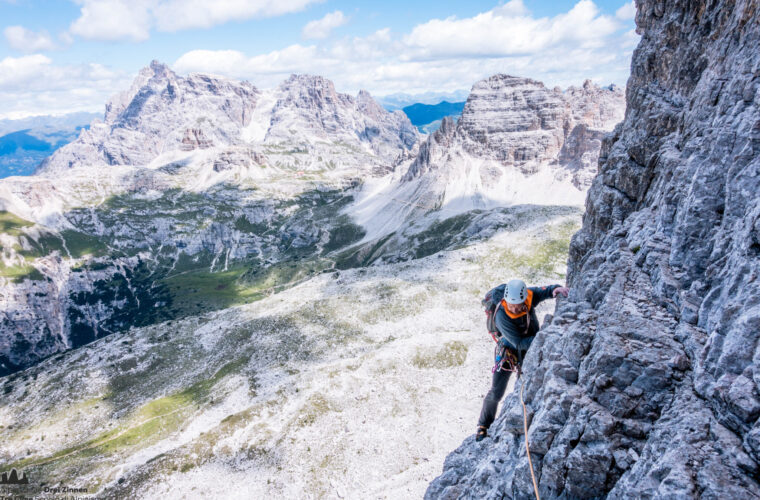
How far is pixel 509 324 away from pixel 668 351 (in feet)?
24.2

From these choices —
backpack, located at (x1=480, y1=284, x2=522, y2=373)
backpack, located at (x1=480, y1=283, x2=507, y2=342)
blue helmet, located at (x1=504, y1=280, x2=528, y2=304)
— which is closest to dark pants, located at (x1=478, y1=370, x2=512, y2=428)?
backpack, located at (x1=480, y1=284, x2=522, y2=373)

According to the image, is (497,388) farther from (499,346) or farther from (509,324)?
(509,324)

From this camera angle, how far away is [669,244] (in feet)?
53.3

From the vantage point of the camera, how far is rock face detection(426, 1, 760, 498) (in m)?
9.52

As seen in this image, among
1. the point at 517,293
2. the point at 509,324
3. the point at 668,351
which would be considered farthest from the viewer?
the point at 509,324

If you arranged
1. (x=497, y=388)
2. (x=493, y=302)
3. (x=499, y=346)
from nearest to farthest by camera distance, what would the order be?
(x=493, y=302) < (x=497, y=388) < (x=499, y=346)

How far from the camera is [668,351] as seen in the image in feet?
39.4

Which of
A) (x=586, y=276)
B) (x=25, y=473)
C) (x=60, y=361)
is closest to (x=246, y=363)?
(x=25, y=473)

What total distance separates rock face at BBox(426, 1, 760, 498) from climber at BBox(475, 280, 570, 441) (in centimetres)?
113

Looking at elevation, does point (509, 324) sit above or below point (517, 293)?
below

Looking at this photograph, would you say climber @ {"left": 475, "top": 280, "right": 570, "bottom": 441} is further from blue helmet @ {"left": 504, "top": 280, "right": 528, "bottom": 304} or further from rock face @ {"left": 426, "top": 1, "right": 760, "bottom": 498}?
rock face @ {"left": 426, "top": 1, "right": 760, "bottom": 498}

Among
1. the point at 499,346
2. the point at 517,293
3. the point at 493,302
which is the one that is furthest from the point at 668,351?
the point at 499,346

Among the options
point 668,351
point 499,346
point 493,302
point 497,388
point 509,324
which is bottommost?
point 497,388

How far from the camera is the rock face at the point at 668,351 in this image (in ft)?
31.2
